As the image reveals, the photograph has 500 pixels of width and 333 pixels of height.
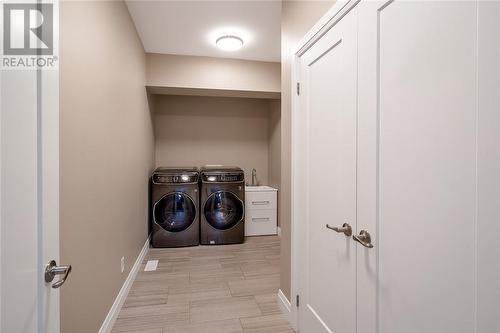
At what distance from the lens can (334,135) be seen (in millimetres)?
1359

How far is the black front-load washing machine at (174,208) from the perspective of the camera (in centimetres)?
350

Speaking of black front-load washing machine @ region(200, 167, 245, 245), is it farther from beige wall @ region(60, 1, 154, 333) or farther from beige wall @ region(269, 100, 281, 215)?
beige wall @ region(60, 1, 154, 333)

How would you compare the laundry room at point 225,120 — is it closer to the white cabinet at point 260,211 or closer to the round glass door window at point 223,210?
the white cabinet at point 260,211

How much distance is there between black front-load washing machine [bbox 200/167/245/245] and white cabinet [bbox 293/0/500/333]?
227 centimetres

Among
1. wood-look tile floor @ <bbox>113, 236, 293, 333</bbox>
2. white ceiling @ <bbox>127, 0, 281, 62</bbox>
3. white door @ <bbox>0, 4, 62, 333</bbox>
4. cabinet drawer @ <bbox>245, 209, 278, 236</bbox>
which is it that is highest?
white ceiling @ <bbox>127, 0, 281, 62</bbox>

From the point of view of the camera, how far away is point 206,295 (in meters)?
2.32

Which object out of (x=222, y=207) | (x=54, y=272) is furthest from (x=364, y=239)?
(x=222, y=207)

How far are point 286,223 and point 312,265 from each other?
432 millimetres

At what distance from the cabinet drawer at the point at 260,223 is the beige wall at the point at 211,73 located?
1.95 metres

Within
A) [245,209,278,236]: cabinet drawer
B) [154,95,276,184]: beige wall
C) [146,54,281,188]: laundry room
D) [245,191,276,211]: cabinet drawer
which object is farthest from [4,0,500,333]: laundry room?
[154,95,276,184]: beige wall

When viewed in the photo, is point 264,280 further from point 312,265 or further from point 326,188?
point 326,188

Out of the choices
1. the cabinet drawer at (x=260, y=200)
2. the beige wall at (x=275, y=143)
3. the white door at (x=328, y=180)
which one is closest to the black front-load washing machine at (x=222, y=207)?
the cabinet drawer at (x=260, y=200)

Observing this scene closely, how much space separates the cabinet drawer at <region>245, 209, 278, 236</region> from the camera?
401 centimetres

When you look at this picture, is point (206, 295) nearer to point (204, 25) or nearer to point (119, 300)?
point (119, 300)
